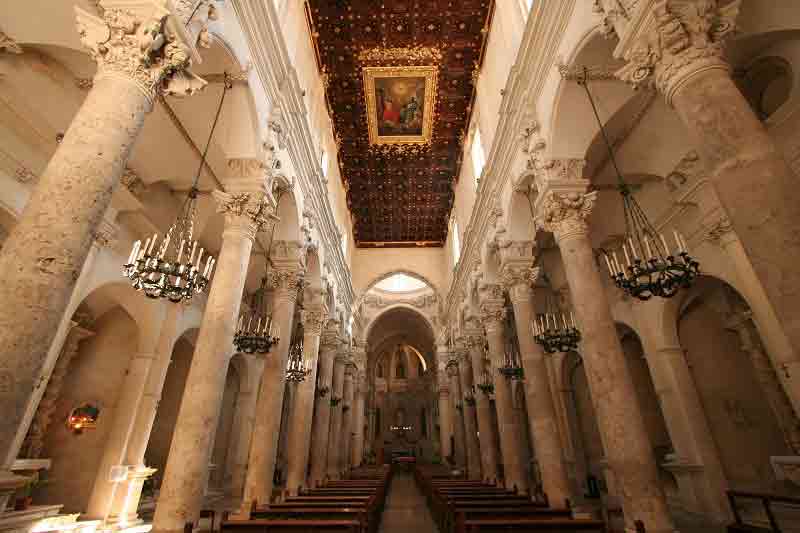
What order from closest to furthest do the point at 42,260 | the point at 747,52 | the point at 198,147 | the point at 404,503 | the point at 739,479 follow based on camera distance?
1. the point at 42,260
2. the point at 747,52
3. the point at 198,147
4. the point at 739,479
5. the point at 404,503

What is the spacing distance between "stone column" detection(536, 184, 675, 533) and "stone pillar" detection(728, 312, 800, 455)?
5039mm

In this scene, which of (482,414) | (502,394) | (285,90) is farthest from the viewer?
(482,414)

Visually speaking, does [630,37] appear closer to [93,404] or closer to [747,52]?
[747,52]

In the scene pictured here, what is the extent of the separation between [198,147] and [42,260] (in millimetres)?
6233

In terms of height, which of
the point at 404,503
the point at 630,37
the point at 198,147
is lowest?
the point at 404,503

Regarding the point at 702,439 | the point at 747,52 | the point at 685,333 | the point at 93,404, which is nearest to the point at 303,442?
the point at 93,404

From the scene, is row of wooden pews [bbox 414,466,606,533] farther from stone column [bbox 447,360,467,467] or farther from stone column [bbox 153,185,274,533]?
stone column [bbox 447,360,467,467]

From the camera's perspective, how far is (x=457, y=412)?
2094cm

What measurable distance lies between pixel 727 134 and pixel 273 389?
8.73 m

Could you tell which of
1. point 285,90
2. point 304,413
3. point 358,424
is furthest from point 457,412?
point 285,90

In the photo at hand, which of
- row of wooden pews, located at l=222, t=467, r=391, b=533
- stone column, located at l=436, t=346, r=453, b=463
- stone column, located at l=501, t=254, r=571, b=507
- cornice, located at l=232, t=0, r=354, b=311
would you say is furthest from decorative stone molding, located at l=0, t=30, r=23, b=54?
stone column, located at l=436, t=346, r=453, b=463

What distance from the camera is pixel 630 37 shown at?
13.9 feet

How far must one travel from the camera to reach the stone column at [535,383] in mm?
7941

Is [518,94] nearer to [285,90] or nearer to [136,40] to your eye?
[285,90]
